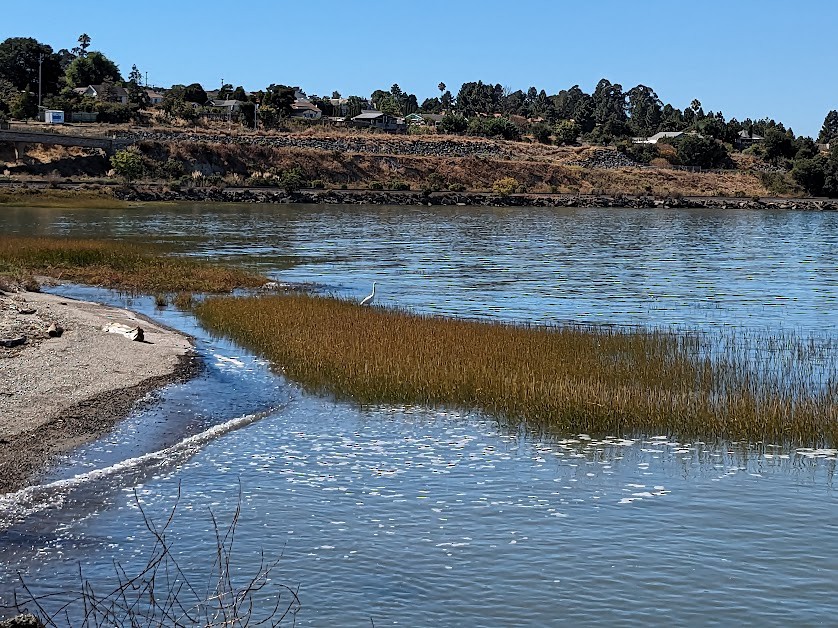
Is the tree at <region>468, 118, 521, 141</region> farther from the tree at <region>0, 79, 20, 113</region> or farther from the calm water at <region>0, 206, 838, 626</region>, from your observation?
the calm water at <region>0, 206, 838, 626</region>

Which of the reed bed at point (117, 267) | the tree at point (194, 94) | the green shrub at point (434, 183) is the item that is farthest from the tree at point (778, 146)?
the reed bed at point (117, 267)

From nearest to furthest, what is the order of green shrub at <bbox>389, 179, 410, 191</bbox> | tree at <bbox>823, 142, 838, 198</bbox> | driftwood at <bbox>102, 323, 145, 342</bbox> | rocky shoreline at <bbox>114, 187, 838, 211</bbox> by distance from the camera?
driftwood at <bbox>102, 323, 145, 342</bbox> < rocky shoreline at <bbox>114, 187, 838, 211</bbox> < green shrub at <bbox>389, 179, 410, 191</bbox> < tree at <bbox>823, 142, 838, 198</bbox>

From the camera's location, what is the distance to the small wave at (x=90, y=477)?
14164 mm

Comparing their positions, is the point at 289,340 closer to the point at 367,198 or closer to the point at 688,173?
the point at 367,198

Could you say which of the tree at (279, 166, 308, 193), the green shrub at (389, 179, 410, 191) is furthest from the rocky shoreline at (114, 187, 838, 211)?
the green shrub at (389, 179, 410, 191)

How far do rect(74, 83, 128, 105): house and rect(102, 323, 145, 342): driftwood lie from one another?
16238 centimetres

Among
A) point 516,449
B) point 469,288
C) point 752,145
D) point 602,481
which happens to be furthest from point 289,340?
point 752,145

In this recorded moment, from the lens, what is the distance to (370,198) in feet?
436

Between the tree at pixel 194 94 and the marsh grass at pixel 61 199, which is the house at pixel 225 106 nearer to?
the tree at pixel 194 94

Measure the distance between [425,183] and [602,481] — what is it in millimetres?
135363

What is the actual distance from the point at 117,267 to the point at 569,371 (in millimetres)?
27622

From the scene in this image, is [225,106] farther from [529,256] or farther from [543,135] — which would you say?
[529,256]

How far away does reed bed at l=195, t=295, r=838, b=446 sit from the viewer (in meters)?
19.4

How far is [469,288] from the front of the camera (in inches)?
1813
